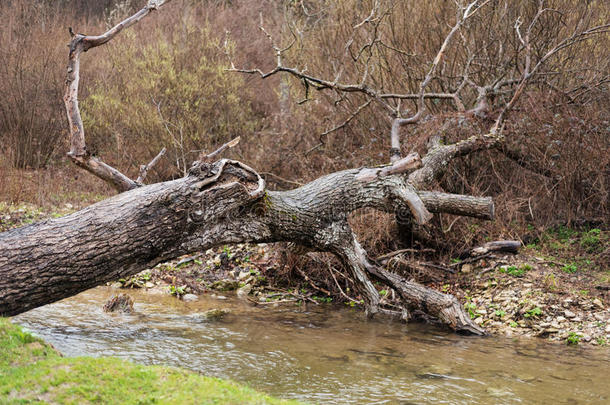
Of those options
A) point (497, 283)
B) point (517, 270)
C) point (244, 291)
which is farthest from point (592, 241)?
point (244, 291)

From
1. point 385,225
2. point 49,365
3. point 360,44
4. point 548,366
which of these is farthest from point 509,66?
point 49,365

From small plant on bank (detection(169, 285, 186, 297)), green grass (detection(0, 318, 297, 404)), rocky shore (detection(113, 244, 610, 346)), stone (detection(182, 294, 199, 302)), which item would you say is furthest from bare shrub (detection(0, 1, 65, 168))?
green grass (detection(0, 318, 297, 404))

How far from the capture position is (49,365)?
4594 millimetres

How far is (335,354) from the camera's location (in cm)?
684

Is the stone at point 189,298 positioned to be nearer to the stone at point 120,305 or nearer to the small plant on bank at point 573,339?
the stone at point 120,305

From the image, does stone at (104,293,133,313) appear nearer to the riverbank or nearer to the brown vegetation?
the riverbank

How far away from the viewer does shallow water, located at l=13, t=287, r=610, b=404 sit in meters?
5.76

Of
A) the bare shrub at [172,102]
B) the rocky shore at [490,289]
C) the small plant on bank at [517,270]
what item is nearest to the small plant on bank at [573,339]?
the rocky shore at [490,289]

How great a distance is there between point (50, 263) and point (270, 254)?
507 cm

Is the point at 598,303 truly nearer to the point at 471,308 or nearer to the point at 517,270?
the point at 517,270

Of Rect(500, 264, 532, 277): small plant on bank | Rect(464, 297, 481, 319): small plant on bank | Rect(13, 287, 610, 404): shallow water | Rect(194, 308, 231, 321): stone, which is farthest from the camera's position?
Rect(500, 264, 532, 277): small plant on bank

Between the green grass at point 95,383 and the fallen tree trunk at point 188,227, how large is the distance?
0.82 meters

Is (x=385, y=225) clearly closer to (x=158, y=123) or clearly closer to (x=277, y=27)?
(x=158, y=123)

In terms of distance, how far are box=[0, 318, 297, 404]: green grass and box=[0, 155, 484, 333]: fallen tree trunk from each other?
82cm
